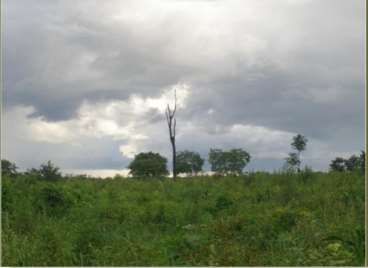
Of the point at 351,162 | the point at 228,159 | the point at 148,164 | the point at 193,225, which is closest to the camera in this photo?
the point at 193,225

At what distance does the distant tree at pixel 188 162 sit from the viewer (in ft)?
100

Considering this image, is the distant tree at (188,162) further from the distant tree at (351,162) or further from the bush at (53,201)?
the bush at (53,201)

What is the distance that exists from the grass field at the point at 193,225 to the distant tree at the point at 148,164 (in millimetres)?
15354

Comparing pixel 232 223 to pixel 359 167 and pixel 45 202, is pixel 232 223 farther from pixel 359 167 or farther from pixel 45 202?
pixel 359 167

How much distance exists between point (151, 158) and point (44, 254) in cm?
2409

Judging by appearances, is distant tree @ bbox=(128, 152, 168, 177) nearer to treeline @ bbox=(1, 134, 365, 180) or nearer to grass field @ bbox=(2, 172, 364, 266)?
treeline @ bbox=(1, 134, 365, 180)

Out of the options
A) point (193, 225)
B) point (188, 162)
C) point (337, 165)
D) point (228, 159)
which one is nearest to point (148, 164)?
point (188, 162)

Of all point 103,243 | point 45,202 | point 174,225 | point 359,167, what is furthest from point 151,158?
point 103,243

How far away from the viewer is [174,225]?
→ 10.1 meters

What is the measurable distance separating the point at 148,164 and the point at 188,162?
230 centimetres

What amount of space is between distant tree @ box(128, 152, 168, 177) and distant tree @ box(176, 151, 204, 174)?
91cm

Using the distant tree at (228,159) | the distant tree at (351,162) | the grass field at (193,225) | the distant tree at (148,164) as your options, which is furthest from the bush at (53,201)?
the distant tree at (148,164)

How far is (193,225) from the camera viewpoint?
31.8ft

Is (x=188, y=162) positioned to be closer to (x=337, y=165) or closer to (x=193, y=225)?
(x=337, y=165)
